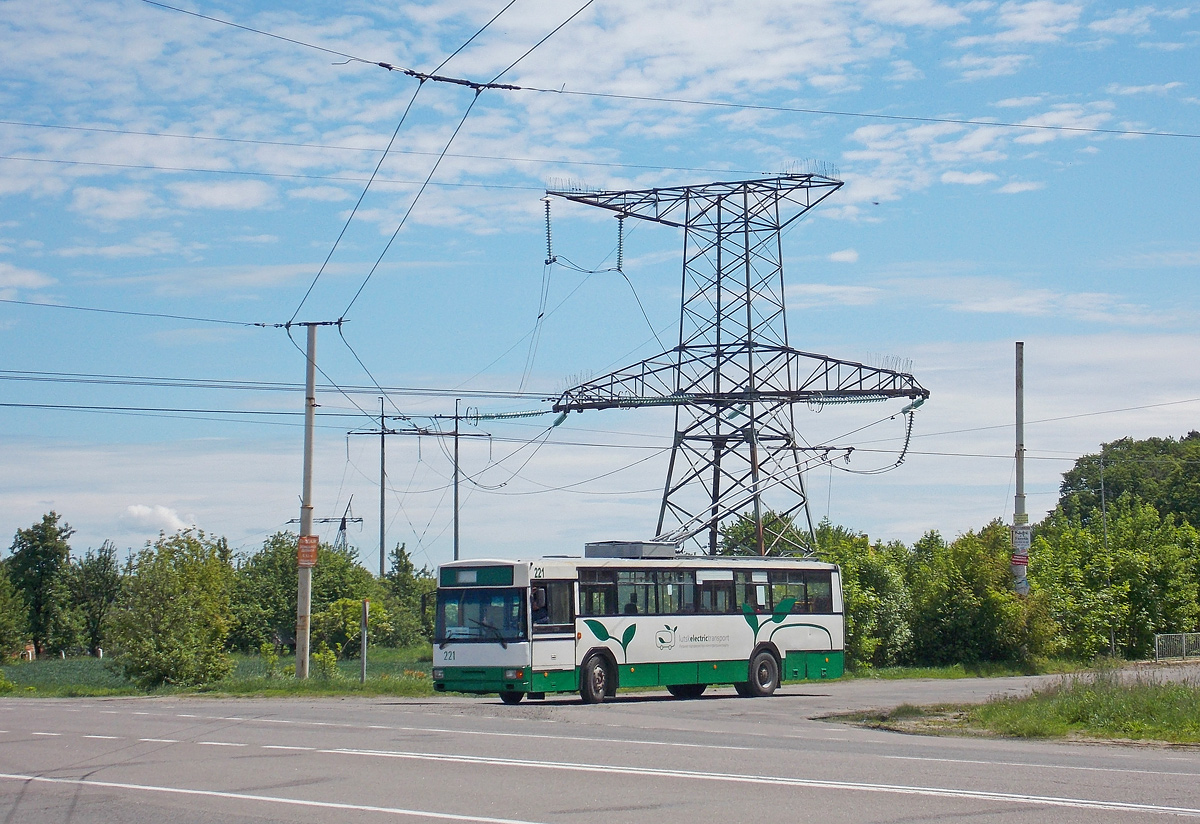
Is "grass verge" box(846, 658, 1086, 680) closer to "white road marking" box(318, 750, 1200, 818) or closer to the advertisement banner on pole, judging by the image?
the advertisement banner on pole

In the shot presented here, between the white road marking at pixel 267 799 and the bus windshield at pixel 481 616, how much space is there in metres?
11.5

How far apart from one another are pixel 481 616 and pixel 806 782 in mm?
13230

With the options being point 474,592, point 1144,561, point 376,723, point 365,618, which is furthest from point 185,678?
point 1144,561

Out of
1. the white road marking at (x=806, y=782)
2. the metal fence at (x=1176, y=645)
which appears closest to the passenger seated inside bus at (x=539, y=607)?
the white road marking at (x=806, y=782)

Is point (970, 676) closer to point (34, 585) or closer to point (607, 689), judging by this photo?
point (607, 689)

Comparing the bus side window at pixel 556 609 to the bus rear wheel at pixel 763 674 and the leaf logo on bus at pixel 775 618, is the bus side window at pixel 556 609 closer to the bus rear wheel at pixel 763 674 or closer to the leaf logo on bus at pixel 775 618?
the leaf logo on bus at pixel 775 618

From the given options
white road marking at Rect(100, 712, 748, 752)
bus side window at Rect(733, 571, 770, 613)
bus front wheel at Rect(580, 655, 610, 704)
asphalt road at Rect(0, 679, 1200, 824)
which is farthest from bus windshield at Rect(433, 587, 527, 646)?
bus side window at Rect(733, 571, 770, 613)

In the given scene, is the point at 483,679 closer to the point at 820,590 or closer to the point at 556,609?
the point at 556,609

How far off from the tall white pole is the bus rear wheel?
998 cm

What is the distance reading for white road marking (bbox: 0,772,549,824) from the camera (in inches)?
376

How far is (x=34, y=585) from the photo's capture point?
8462cm

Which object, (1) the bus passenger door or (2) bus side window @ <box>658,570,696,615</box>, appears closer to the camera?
(1) the bus passenger door

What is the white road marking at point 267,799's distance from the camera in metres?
9.55

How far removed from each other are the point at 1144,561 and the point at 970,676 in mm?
14139
